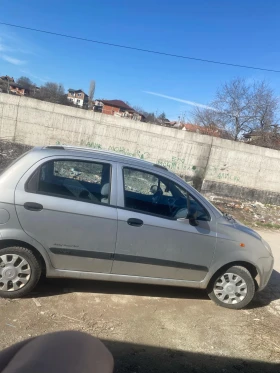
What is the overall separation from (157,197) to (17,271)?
1.86 metres

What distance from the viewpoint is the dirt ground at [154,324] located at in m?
3.05

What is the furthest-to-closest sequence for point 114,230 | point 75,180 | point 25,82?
point 25,82, point 75,180, point 114,230

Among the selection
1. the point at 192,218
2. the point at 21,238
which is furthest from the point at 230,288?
the point at 21,238

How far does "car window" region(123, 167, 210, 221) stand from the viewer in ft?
12.7

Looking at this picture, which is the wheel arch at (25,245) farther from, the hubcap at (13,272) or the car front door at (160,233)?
the car front door at (160,233)

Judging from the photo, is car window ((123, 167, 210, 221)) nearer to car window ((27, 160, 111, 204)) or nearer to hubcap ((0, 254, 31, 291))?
car window ((27, 160, 111, 204))

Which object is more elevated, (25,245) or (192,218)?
(192,218)

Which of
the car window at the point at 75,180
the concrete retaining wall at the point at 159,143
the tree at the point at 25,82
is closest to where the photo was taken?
the car window at the point at 75,180

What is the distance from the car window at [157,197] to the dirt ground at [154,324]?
3.81 feet

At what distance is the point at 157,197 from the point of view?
4.16m

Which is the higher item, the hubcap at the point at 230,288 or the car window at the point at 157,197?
the car window at the point at 157,197

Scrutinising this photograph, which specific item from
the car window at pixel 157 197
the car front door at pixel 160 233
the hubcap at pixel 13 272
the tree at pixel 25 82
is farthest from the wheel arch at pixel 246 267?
the tree at pixel 25 82

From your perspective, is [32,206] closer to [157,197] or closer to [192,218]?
[157,197]

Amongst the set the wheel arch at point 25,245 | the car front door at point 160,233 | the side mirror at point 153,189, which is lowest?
the wheel arch at point 25,245
